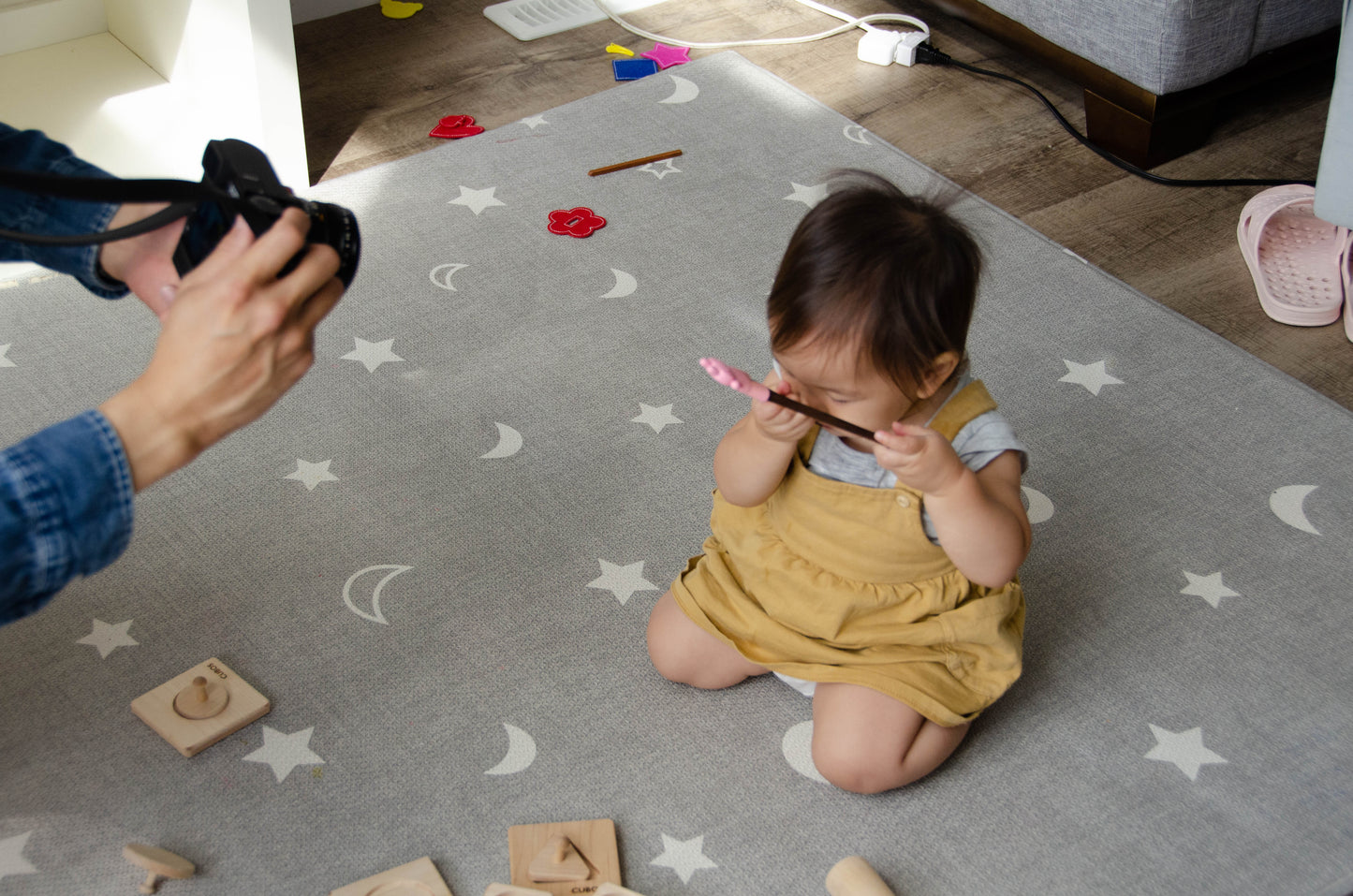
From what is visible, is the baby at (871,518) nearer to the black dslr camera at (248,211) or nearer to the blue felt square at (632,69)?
the black dslr camera at (248,211)

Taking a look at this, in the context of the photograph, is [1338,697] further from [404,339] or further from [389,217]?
[389,217]

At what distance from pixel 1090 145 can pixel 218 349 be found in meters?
1.31

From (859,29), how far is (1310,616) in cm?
120

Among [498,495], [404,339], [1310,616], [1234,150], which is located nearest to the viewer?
[1310,616]

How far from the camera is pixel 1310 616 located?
39.3 inches

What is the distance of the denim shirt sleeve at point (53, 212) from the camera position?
806 millimetres

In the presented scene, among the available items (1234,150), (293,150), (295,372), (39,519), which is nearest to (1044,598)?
(295,372)

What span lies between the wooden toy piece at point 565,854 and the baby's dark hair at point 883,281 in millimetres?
364

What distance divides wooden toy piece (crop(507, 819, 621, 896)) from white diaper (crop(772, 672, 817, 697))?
175 mm

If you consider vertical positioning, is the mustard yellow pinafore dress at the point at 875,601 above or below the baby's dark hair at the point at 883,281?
below

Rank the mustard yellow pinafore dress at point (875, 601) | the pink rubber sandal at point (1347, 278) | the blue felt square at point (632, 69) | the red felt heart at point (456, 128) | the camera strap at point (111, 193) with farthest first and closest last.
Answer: the blue felt square at point (632, 69) → the red felt heart at point (456, 128) → the pink rubber sandal at point (1347, 278) → the mustard yellow pinafore dress at point (875, 601) → the camera strap at point (111, 193)

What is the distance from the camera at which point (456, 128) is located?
164 centimetres

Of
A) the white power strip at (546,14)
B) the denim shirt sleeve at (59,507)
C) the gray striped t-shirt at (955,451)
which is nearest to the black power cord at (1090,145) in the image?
the white power strip at (546,14)

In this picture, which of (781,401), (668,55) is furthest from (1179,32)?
(781,401)
